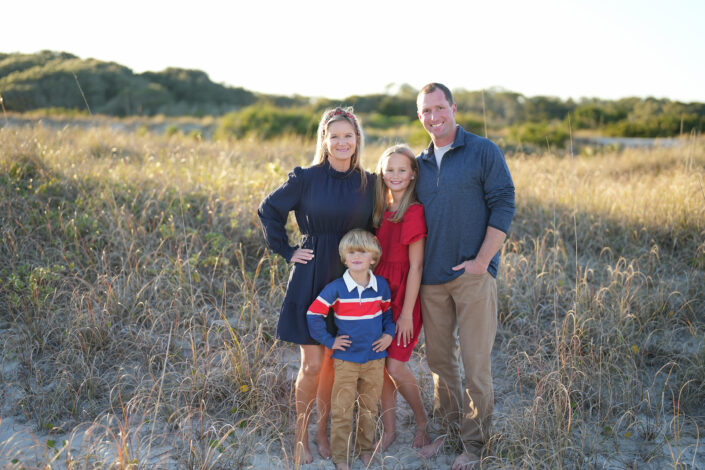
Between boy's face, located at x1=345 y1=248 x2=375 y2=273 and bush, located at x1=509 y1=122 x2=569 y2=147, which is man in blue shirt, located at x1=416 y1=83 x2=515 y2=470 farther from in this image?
bush, located at x1=509 y1=122 x2=569 y2=147

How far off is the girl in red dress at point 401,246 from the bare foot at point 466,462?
0.45m

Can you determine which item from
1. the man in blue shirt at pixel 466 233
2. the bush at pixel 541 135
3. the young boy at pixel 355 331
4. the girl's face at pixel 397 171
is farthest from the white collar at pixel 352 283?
the bush at pixel 541 135

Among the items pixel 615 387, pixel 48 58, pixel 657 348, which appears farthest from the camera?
pixel 48 58

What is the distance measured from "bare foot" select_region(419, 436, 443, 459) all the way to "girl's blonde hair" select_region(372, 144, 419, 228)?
4.89 ft

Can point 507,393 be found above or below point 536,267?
below

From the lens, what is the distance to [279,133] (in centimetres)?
1484

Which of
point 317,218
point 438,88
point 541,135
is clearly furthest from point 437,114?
point 541,135

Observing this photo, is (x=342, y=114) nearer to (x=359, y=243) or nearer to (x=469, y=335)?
(x=359, y=243)

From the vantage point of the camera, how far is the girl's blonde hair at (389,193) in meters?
3.13

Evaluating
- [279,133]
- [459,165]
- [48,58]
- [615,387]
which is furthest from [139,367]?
[48,58]

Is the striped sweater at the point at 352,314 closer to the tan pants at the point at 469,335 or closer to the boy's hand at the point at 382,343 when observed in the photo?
the boy's hand at the point at 382,343

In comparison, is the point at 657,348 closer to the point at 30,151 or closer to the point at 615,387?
the point at 615,387

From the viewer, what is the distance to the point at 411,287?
Result: 318 centimetres

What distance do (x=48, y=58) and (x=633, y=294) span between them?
48.2ft
